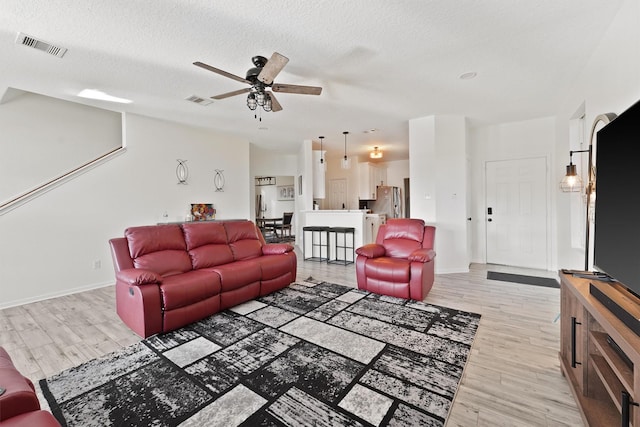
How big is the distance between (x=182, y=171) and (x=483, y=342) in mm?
5308

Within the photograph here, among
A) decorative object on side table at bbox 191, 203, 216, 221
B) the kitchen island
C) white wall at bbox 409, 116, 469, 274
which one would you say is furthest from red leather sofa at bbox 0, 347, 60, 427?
the kitchen island

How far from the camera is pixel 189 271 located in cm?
312

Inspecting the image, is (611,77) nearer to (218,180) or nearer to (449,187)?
(449,187)

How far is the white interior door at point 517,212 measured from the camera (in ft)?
16.1

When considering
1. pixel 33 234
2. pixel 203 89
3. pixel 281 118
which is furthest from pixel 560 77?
pixel 33 234

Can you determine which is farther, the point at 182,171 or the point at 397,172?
the point at 397,172

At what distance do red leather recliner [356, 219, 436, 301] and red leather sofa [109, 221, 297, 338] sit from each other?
106 centimetres

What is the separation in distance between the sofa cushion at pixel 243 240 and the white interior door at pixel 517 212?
4476 mm

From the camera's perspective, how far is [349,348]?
7.34ft

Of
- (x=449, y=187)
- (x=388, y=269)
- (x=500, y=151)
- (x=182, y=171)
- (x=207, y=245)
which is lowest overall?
(x=388, y=269)

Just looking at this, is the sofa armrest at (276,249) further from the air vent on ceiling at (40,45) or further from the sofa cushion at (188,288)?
the air vent on ceiling at (40,45)

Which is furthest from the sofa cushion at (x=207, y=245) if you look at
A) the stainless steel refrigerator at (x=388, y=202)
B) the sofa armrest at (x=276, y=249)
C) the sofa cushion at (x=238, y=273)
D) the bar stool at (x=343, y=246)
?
the stainless steel refrigerator at (x=388, y=202)

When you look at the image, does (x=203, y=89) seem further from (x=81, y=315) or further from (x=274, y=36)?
(x=81, y=315)

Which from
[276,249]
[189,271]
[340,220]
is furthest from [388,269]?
[340,220]
